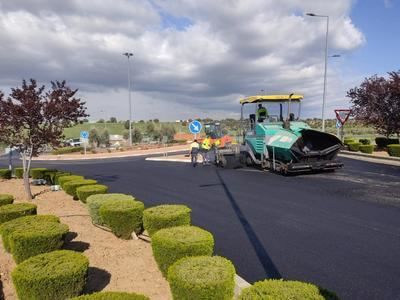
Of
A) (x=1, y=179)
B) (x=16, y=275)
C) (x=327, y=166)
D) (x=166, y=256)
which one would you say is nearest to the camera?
(x=16, y=275)

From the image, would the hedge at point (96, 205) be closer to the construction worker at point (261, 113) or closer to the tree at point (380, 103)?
the construction worker at point (261, 113)

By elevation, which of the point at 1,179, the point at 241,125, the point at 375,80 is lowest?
the point at 1,179

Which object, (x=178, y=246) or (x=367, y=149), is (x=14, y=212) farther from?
(x=367, y=149)

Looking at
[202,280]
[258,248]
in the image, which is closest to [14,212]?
[258,248]

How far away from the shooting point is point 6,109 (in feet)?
34.7

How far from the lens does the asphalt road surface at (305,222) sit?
5262mm

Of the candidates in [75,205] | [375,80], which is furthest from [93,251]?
[375,80]

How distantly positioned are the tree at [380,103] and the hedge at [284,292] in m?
24.4

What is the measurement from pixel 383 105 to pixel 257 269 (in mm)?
24443

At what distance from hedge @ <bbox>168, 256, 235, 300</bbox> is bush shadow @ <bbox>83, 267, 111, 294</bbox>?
4.39ft

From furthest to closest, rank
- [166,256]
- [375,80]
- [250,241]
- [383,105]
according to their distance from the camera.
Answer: [375,80] → [383,105] → [250,241] → [166,256]

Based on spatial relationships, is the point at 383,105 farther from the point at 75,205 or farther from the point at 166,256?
the point at 166,256

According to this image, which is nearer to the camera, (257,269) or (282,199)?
(257,269)

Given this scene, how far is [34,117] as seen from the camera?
35.7ft
